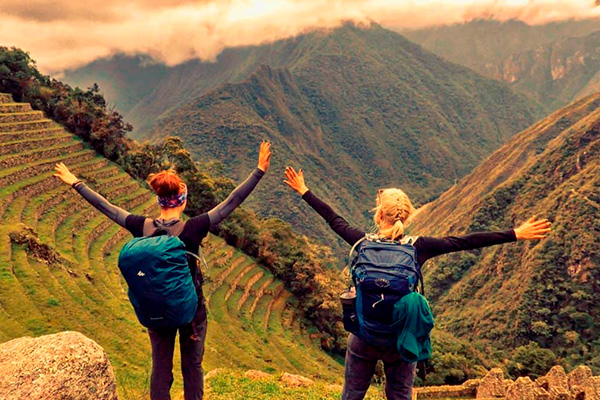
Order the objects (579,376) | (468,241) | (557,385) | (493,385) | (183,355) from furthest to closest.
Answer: (493,385), (579,376), (557,385), (183,355), (468,241)

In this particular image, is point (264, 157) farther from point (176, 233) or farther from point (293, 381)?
point (293, 381)

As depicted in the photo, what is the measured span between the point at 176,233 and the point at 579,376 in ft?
75.4

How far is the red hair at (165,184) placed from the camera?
441 cm

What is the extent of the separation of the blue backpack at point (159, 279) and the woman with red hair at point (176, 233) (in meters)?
0.24

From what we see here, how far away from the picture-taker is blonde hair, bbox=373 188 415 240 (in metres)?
4.25

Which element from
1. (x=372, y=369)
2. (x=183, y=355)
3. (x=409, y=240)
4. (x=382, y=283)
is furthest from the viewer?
(x=183, y=355)

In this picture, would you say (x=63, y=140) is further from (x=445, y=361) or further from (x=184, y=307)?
(x=445, y=361)

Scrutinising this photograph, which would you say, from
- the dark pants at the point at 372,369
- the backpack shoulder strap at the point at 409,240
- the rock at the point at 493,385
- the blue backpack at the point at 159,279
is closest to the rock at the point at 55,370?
the blue backpack at the point at 159,279

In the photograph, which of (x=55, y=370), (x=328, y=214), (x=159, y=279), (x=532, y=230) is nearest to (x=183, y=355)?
(x=159, y=279)

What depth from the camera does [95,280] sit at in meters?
17.7

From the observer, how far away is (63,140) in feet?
99.4

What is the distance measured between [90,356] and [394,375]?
3488 mm

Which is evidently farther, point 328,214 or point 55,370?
point 328,214

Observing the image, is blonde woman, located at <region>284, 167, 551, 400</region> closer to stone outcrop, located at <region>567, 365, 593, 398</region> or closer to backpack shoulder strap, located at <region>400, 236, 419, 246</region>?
backpack shoulder strap, located at <region>400, 236, 419, 246</region>
